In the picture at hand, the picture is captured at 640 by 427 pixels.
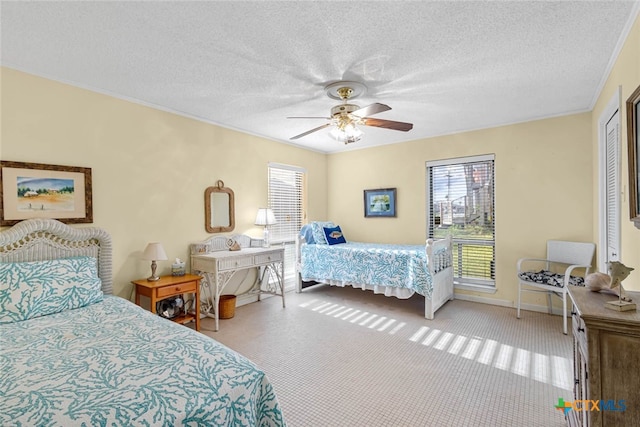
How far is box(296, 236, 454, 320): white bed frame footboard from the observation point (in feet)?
12.2

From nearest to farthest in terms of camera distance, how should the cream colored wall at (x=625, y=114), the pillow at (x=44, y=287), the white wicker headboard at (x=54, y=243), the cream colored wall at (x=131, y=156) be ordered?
the cream colored wall at (x=625, y=114) → the pillow at (x=44, y=287) → the white wicker headboard at (x=54, y=243) → the cream colored wall at (x=131, y=156)

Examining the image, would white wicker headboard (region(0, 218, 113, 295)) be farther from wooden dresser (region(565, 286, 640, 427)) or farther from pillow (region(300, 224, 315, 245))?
wooden dresser (region(565, 286, 640, 427))

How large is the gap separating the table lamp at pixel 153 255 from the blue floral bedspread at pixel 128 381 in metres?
1.22

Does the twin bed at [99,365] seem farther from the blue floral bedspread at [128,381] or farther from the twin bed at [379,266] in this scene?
the twin bed at [379,266]

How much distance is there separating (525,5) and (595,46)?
0.91 meters

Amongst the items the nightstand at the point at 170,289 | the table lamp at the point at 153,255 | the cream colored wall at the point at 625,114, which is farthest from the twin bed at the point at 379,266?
the table lamp at the point at 153,255

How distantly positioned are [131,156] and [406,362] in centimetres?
336

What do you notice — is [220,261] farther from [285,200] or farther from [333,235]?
[333,235]

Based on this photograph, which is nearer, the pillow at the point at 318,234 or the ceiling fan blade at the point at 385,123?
the ceiling fan blade at the point at 385,123

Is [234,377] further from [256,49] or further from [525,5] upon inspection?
[525,5]

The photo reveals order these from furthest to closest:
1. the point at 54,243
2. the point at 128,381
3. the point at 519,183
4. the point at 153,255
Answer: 1. the point at 519,183
2. the point at 153,255
3. the point at 54,243
4. the point at 128,381

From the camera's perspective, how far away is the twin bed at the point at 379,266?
12.3 ft

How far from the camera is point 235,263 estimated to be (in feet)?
12.0

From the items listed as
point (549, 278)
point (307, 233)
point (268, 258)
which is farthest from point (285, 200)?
point (549, 278)
